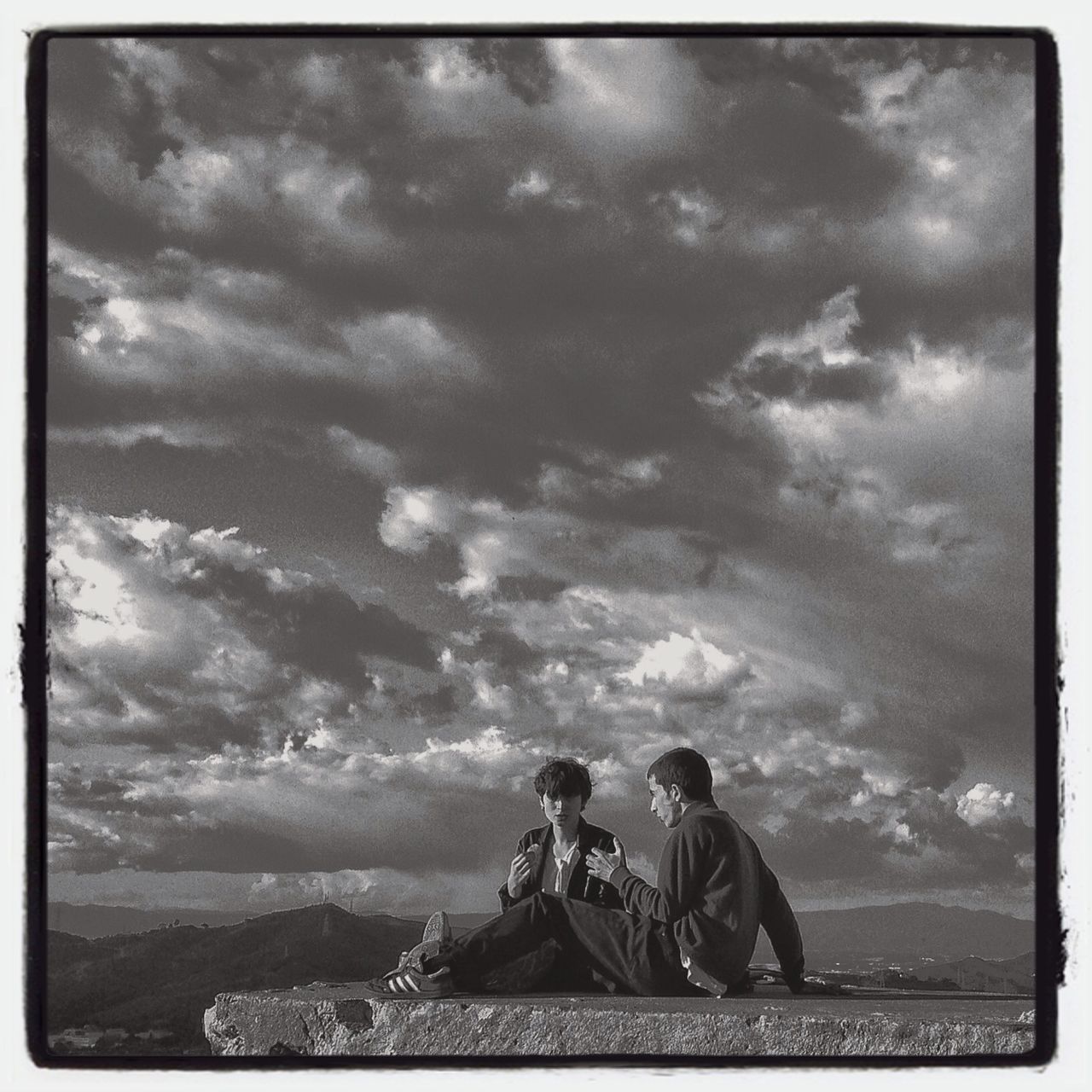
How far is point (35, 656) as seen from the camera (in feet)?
19.4

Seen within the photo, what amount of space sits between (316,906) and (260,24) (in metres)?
3.67

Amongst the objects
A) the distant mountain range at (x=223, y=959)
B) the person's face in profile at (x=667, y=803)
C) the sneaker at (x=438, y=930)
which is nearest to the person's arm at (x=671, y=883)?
the person's face in profile at (x=667, y=803)

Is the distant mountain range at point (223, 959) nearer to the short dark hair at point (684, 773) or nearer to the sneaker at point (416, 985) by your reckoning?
the sneaker at point (416, 985)

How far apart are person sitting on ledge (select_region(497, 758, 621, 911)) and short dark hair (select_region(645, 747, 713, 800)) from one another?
0.96ft

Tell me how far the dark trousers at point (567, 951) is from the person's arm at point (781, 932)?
40cm

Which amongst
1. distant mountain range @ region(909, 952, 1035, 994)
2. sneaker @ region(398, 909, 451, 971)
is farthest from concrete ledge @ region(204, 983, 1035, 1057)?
distant mountain range @ region(909, 952, 1035, 994)

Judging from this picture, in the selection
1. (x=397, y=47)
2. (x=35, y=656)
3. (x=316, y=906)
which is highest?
(x=397, y=47)

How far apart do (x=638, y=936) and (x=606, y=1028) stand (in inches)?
14.3

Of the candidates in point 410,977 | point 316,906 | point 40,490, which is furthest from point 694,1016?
point 40,490

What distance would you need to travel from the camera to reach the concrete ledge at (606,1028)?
5.57 m

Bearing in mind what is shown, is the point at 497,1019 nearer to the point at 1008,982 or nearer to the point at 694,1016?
the point at 694,1016

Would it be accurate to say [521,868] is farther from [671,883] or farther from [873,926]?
[873,926]

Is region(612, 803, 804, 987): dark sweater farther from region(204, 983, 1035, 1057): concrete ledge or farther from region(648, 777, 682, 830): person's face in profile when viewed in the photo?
region(204, 983, 1035, 1057): concrete ledge

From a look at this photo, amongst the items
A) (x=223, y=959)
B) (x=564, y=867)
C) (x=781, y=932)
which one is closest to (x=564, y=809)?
(x=564, y=867)
